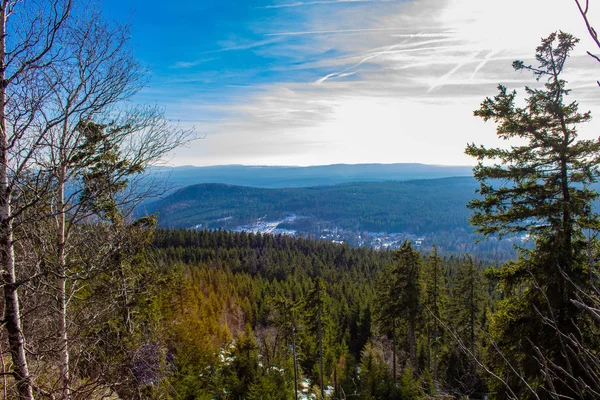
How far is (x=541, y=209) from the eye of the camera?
6.67 metres

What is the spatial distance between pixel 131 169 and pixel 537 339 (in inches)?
312

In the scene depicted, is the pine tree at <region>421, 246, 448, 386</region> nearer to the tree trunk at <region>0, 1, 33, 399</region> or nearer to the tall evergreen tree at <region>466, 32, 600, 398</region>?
the tall evergreen tree at <region>466, 32, 600, 398</region>

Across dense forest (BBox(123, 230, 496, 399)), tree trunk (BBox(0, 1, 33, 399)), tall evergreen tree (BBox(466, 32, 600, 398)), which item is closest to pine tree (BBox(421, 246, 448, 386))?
dense forest (BBox(123, 230, 496, 399))

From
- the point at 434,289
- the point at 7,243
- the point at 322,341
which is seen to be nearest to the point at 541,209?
the point at 7,243

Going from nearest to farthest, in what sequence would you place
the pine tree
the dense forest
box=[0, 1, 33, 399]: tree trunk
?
1. box=[0, 1, 33, 399]: tree trunk
2. the dense forest
3. the pine tree

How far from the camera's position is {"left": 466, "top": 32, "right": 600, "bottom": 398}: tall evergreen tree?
253 inches

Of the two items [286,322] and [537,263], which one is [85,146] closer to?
[537,263]

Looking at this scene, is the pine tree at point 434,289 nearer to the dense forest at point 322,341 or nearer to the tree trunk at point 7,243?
the dense forest at point 322,341

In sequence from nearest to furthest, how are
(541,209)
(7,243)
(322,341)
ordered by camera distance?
(7,243) → (541,209) → (322,341)

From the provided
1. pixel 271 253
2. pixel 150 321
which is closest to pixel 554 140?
pixel 150 321

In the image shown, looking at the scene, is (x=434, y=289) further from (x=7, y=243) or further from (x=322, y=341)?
(x=7, y=243)

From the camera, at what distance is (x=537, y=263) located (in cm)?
695

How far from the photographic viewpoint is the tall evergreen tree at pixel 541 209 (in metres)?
6.43

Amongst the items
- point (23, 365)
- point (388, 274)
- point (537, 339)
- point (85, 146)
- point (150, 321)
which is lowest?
point (388, 274)
